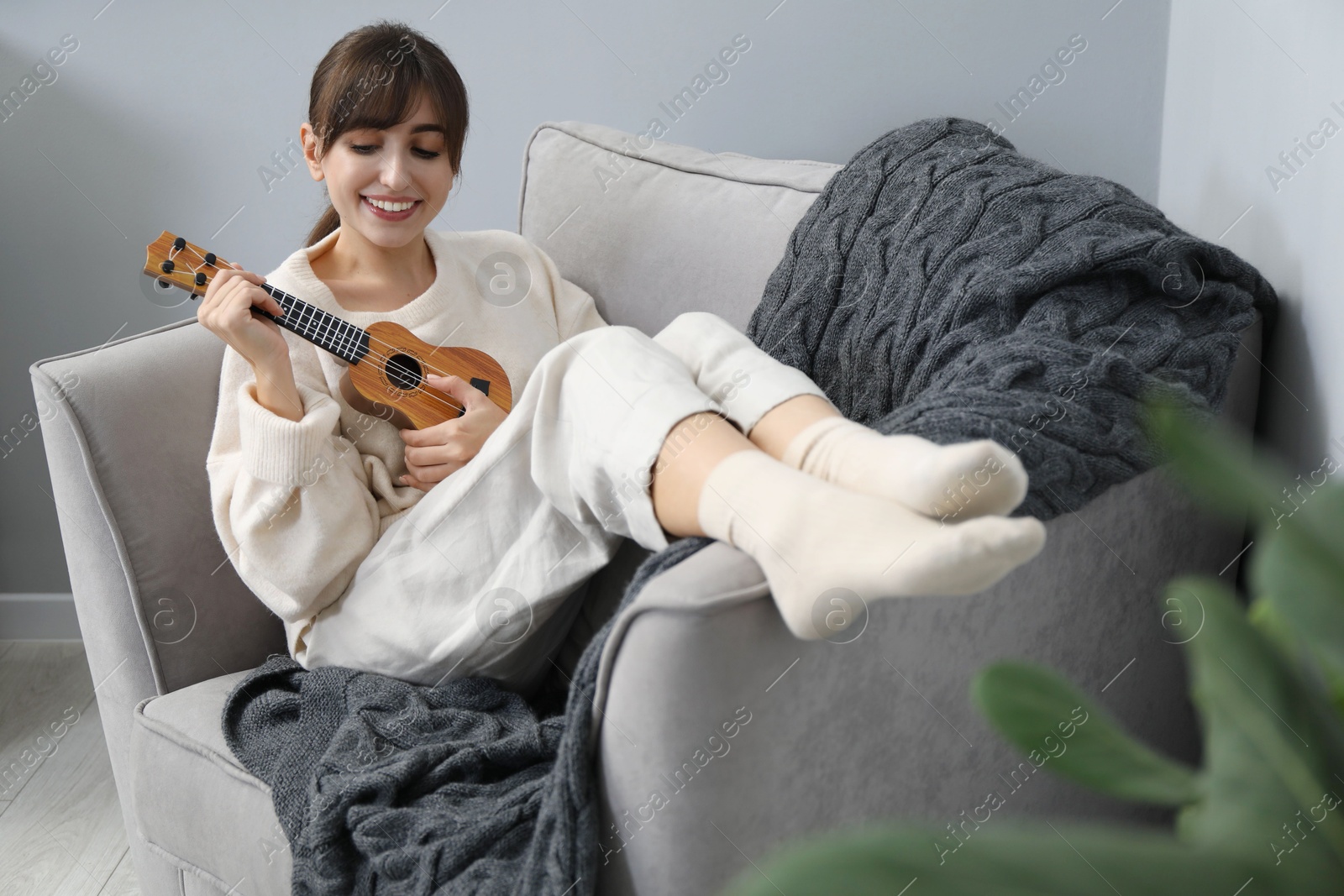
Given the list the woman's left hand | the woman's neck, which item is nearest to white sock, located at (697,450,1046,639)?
the woman's left hand

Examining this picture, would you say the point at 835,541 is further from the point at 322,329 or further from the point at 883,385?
the point at 322,329

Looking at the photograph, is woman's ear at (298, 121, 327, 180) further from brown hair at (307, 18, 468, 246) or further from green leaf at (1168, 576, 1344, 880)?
green leaf at (1168, 576, 1344, 880)

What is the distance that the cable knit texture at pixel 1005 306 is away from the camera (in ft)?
2.54

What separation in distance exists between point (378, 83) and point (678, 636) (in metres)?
0.82

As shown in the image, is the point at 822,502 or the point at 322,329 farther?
the point at 322,329

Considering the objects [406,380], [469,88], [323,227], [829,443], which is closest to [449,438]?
[406,380]

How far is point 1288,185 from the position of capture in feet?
2.99

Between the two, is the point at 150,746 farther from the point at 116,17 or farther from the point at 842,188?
the point at 116,17

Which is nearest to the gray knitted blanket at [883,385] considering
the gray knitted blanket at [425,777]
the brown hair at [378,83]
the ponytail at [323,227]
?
the gray knitted blanket at [425,777]

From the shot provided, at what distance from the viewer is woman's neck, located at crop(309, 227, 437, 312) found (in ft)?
4.20

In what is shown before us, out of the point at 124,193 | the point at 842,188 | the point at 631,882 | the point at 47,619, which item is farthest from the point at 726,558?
the point at 47,619

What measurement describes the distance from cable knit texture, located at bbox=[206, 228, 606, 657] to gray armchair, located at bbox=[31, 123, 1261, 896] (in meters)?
0.08

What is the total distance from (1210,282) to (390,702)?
78 centimetres

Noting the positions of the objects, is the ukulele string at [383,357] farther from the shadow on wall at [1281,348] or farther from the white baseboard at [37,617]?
the white baseboard at [37,617]
